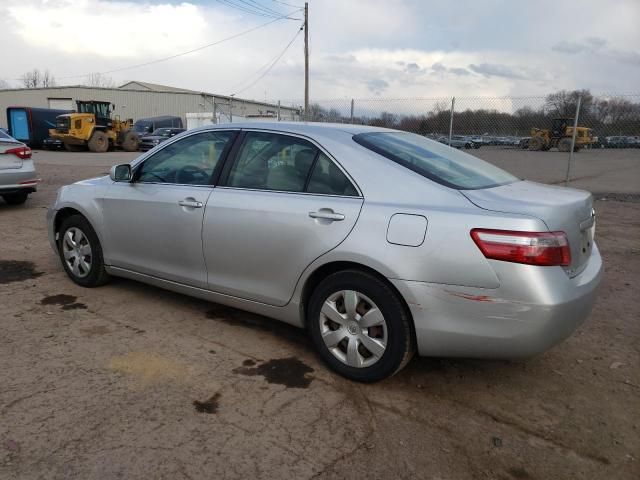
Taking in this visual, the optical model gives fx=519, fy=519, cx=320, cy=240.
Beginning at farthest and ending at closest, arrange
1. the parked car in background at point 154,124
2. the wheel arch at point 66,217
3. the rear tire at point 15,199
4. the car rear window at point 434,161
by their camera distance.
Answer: the parked car in background at point 154,124 → the rear tire at point 15,199 → the wheel arch at point 66,217 → the car rear window at point 434,161

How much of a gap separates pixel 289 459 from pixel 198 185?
6.96 ft

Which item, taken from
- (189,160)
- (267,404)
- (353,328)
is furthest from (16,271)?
(353,328)

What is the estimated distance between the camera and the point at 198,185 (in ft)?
Answer: 12.5

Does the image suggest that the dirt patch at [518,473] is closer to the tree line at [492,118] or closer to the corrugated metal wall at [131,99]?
the tree line at [492,118]

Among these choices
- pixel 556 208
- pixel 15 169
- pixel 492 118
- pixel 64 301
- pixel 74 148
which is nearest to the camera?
pixel 556 208

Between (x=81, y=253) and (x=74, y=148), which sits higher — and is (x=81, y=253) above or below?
above

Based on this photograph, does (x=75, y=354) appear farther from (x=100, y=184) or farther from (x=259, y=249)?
(x=100, y=184)

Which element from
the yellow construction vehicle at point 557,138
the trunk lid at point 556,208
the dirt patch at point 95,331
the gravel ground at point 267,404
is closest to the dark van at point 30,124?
the yellow construction vehicle at point 557,138

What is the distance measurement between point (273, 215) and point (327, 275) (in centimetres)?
53

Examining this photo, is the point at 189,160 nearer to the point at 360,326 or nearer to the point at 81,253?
the point at 81,253

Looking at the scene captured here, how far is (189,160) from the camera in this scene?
398 cm

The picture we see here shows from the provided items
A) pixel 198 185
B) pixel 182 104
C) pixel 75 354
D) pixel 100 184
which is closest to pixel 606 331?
pixel 198 185

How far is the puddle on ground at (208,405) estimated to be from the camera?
280 cm

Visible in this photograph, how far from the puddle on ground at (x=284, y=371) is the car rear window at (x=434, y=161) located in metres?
1.43
